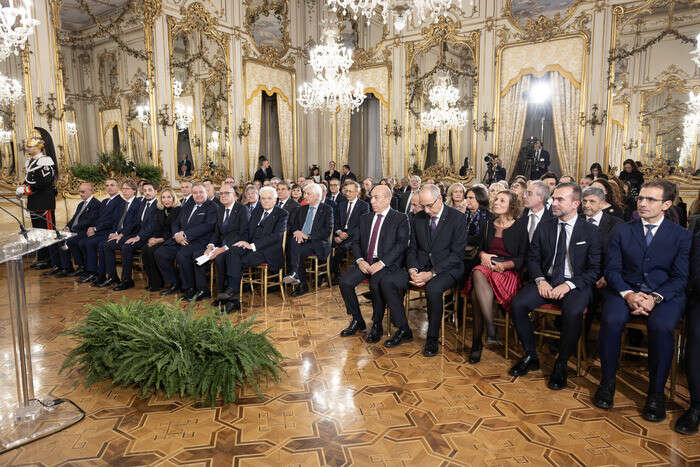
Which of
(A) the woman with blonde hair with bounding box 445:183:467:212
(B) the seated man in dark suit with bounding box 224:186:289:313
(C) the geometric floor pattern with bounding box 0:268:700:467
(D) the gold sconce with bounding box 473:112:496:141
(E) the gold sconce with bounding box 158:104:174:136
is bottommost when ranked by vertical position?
(C) the geometric floor pattern with bounding box 0:268:700:467

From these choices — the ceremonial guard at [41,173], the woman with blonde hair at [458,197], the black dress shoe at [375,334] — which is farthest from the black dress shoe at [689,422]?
the ceremonial guard at [41,173]

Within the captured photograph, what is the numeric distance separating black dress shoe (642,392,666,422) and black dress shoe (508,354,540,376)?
803 mm

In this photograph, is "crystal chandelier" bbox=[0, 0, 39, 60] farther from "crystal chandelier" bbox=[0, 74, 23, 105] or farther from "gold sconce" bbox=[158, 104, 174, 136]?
"gold sconce" bbox=[158, 104, 174, 136]

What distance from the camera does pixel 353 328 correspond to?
434cm

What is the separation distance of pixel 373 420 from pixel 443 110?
9.41 metres

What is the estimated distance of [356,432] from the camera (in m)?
2.70

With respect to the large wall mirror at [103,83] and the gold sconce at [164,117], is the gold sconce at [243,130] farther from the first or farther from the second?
the large wall mirror at [103,83]

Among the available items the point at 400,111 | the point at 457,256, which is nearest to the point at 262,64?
the point at 400,111

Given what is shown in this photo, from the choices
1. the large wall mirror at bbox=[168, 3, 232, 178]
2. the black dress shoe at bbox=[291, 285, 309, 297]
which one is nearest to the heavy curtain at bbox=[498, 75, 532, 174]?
the large wall mirror at bbox=[168, 3, 232, 178]

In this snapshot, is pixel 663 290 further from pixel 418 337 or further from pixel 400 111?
pixel 400 111

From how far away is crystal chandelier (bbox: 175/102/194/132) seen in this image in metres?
9.66

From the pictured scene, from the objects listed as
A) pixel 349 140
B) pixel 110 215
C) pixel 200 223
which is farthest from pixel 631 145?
pixel 110 215

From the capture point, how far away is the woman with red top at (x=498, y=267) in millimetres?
3723

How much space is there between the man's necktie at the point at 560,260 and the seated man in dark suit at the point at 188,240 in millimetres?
4030
